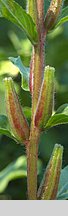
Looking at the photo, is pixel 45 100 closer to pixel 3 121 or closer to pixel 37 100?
pixel 37 100

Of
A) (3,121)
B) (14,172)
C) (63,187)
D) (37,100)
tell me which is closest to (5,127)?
(3,121)

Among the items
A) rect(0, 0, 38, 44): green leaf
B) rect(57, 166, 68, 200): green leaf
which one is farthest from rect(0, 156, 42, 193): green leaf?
rect(0, 0, 38, 44): green leaf

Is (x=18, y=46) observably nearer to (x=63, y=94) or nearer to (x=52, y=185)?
(x=63, y=94)

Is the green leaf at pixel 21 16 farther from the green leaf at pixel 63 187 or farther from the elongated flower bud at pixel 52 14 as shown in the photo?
the green leaf at pixel 63 187

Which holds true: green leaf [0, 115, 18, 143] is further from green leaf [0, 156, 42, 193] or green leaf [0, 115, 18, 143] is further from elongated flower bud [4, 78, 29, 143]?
green leaf [0, 156, 42, 193]

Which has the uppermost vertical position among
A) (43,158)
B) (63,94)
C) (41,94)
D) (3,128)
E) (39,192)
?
(41,94)

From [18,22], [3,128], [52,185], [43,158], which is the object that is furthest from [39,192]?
[43,158]
